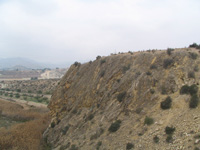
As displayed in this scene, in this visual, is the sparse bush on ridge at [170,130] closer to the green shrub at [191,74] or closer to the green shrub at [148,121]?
the green shrub at [148,121]

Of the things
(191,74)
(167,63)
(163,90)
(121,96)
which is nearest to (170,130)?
(163,90)

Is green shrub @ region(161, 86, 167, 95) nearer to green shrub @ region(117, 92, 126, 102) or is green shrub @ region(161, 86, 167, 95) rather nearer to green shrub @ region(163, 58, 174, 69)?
green shrub @ region(163, 58, 174, 69)

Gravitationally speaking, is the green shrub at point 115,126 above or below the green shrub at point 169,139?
below

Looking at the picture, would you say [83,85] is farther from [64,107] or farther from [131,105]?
[131,105]

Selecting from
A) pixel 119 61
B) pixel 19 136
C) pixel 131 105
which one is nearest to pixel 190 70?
pixel 131 105

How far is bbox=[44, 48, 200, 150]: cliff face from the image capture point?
1300 centimetres

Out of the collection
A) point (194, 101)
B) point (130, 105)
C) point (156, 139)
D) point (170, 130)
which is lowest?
point (156, 139)

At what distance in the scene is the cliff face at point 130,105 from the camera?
1300 cm

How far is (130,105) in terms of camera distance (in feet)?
56.7

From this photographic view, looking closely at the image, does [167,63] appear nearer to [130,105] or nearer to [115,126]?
[130,105]

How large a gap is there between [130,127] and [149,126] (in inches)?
75.3

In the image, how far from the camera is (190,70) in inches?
646

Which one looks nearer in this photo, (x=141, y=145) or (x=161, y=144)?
(x=161, y=144)

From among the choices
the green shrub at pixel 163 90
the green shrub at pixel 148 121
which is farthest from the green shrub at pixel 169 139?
the green shrub at pixel 163 90
